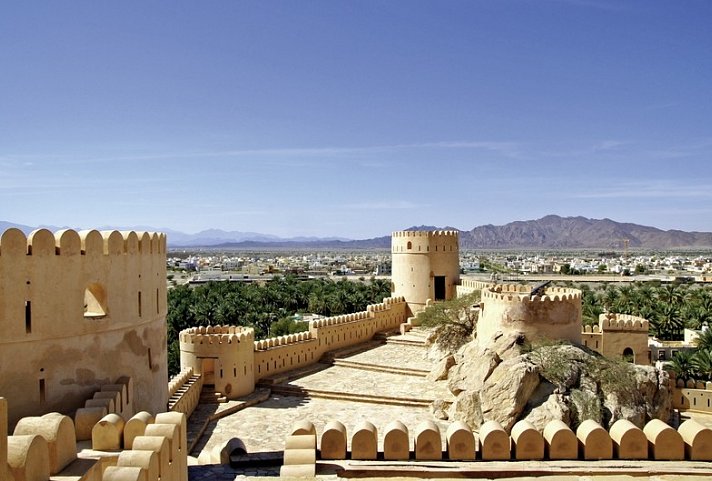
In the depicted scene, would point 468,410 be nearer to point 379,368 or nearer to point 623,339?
point 379,368

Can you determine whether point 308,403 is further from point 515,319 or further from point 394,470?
point 394,470

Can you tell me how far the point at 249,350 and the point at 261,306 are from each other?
24832mm

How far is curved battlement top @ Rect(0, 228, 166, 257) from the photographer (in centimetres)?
760

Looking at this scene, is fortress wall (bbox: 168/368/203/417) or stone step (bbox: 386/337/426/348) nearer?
fortress wall (bbox: 168/368/203/417)

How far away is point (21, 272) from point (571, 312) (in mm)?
14645

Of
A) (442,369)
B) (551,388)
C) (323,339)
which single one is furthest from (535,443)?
(323,339)

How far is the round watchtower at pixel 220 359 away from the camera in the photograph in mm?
18062

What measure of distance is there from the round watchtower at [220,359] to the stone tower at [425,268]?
37.6 ft

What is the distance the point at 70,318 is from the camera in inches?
320

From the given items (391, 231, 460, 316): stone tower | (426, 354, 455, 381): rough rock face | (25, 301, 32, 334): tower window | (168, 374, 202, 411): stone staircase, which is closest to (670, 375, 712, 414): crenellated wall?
(426, 354, 455, 381): rough rock face

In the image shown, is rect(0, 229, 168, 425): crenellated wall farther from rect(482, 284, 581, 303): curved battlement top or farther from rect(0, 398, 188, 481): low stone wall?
rect(482, 284, 581, 303): curved battlement top

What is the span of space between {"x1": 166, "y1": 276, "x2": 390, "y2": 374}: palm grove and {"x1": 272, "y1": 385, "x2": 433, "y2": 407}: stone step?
345 inches

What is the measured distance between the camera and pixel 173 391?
15.4 meters

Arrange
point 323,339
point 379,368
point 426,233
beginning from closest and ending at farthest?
1. point 379,368
2. point 323,339
3. point 426,233
